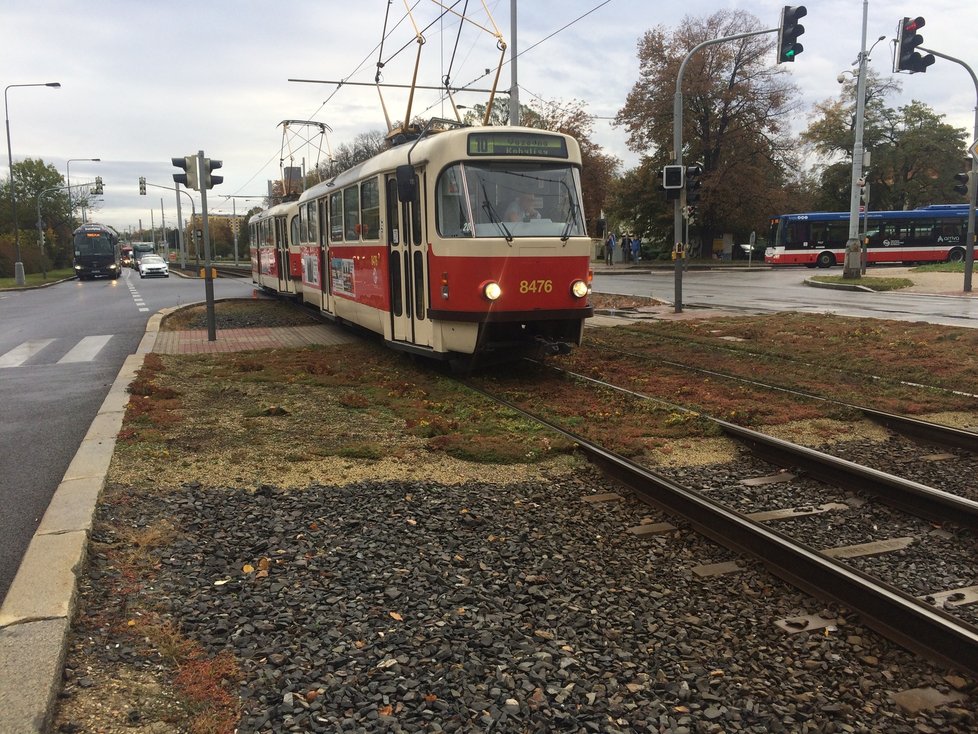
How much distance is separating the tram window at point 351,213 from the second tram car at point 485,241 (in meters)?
1.44

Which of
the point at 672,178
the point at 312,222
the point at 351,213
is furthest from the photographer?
the point at 672,178

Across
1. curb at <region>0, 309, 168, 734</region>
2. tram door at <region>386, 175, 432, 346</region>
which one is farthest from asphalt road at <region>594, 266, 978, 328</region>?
curb at <region>0, 309, 168, 734</region>

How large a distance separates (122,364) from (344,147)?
64.4 metres

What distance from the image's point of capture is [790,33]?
17.9 meters

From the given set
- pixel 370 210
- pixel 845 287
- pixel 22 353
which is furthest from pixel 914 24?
pixel 22 353

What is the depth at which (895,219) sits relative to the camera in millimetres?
44281

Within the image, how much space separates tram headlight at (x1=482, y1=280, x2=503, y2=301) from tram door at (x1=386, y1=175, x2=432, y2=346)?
35.7 inches

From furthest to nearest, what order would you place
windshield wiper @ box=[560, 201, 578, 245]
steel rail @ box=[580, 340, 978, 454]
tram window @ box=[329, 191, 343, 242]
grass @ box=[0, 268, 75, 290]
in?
grass @ box=[0, 268, 75, 290] → tram window @ box=[329, 191, 343, 242] → windshield wiper @ box=[560, 201, 578, 245] → steel rail @ box=[580, 340, 978, 454]

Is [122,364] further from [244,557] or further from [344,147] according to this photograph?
[344,147]

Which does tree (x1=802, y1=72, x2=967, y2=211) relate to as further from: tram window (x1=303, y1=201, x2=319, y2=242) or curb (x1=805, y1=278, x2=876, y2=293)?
tram window (x1=303, y1=201, x2=319, y2=242)

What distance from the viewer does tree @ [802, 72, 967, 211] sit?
206ft

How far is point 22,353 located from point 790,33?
56.9ft

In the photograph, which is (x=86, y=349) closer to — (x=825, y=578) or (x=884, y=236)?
(x=825, y=578)

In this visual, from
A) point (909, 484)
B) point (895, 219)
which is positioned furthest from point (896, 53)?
point (895, 219)
